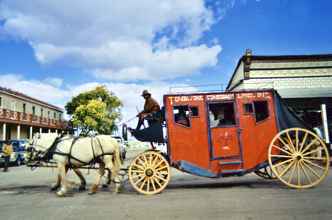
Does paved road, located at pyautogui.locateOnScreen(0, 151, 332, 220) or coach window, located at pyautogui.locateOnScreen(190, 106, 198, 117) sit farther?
coach window, located at pyautogui.locateOnScreen(190, 106, 198, 117)

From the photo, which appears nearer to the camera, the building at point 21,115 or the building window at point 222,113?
the building window at point 222,113

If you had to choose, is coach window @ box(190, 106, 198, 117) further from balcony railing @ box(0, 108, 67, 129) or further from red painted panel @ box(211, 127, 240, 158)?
balcony railing @ box(0, 108, 67, 129)

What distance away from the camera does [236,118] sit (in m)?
7.35

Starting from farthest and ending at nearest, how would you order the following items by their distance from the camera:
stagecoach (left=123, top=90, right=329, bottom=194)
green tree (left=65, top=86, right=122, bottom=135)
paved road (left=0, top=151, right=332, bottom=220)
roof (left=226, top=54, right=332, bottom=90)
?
1. green tree (left=65, top=86, right=122, bottom=135)
2. roof (left=226, top=54, right=332, bottom=90)
3. stagecoach (left=123, top=90, right=329, bottom=194)
4. paved road (left=0, top=151, right=332, bottom=220)

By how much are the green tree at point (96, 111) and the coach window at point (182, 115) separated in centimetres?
2956

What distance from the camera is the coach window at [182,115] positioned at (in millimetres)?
7479

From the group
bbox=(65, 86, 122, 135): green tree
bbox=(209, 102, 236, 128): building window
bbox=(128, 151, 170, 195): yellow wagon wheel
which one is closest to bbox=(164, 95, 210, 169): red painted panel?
bbox=(128, 151, 170, 195): yellow wagon wheel

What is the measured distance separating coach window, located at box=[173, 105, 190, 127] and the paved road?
1843 millimetres

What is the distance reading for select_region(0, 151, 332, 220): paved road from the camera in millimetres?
5039

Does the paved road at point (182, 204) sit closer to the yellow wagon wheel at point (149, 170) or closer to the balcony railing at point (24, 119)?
the yellow wagon wheel at point (149, 170)

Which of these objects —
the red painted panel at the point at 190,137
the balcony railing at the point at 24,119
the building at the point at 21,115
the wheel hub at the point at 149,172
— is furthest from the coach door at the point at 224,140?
the balcony railing at the point at 24,119

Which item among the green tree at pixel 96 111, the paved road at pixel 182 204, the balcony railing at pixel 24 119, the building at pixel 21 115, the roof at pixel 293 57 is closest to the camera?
the paved road at pixel 182 204

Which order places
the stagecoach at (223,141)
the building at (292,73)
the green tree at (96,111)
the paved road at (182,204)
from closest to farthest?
1. the paved road at (182,204)
2. the stagecoach at (223,141)
3. the building at (292,73)
4. the green tree at (96,111)

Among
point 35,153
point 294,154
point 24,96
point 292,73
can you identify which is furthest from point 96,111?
point 294,154
